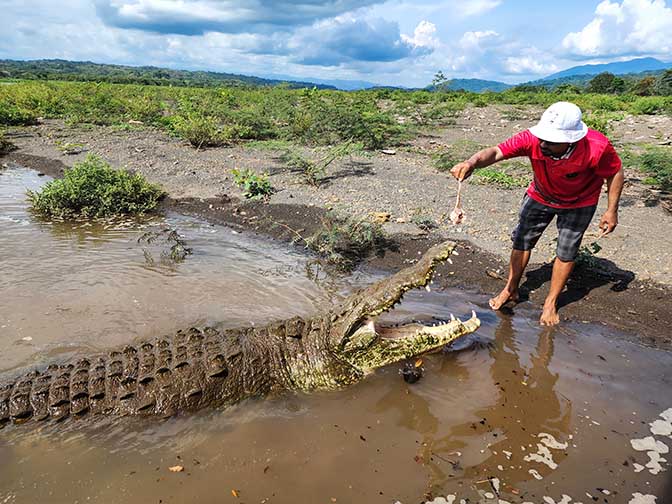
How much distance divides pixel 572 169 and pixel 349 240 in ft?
10.3

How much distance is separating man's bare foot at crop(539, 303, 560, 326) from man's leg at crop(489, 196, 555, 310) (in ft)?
1.33

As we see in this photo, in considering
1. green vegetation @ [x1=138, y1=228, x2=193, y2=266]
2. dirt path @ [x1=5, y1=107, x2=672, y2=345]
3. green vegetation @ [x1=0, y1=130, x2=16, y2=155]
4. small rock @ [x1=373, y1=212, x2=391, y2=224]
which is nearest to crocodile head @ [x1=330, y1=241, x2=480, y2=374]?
dirt path @ [x1=5, y1=107, x2=672, y2=345]

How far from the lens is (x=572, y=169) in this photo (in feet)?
12.1

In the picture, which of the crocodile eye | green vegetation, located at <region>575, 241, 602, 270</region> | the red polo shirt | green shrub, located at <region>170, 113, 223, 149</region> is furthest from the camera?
green shrub, located at <region>170, 113, 223, 149</region>

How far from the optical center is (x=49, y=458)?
2.92 metres

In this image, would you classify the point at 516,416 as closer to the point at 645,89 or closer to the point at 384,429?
the point at 384,429

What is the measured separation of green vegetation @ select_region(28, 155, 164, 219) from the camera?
763 cm

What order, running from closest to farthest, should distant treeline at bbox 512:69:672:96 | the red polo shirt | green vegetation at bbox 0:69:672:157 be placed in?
the red polo shirt → green vegetation at bbox 0:69:672:157 → distant treeline at bbox 512:69:672:96

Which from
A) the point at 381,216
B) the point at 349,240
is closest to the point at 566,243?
the point at 349,240

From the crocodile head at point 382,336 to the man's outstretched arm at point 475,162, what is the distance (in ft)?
2.44

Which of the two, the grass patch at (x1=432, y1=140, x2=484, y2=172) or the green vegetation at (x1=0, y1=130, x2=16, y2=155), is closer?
the grass patch at (x1=432, y1=140, x2=484, y2=172)

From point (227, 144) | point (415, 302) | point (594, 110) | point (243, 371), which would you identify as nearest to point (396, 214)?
point (415, 302)

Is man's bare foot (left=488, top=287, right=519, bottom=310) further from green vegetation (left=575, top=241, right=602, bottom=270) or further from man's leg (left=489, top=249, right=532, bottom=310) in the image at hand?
green vegetation (left=575, top=241, right=602, bottom=270)

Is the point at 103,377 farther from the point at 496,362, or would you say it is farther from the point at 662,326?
the point at 662,326
